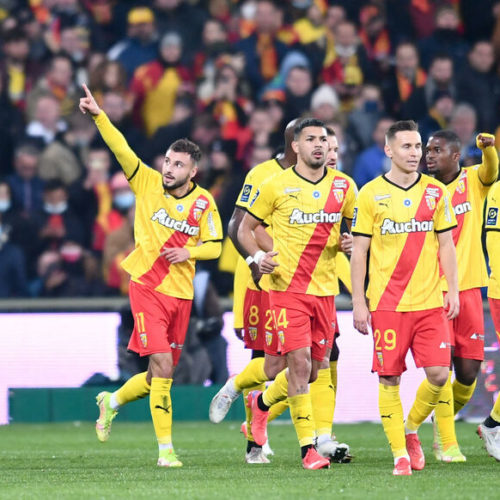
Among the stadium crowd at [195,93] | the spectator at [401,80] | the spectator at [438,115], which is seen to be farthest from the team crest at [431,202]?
the spectator at [401,80]

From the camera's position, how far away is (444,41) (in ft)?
A: 56.6

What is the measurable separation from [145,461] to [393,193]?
2.81 meters

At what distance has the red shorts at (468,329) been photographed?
9133mm

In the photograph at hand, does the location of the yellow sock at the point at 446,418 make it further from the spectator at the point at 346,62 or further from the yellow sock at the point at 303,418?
the spectator at the point at 346,62

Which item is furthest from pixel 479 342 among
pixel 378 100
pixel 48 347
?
pixel 378 100

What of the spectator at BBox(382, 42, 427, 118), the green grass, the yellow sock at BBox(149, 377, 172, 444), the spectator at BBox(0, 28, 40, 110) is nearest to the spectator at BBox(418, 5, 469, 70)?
the spectator at BBox(382, 42, 427, 118)

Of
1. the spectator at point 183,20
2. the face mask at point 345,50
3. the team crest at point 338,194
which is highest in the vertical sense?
the spectator at point 183,20

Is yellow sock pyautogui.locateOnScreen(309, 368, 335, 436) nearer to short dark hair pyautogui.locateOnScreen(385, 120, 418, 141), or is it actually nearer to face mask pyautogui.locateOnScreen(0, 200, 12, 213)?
short dark hair pyautogui.locateOnScreen(385, 120, 418, 141)

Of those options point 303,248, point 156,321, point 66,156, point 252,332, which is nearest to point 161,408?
point 156,321

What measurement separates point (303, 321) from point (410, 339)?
805 millimetres

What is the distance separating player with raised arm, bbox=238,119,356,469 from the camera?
8289mm

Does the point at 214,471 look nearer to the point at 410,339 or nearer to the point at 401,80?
the point at 410,339

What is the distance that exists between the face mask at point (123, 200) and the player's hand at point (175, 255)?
6277 mm

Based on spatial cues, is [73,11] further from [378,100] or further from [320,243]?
[320,243]
